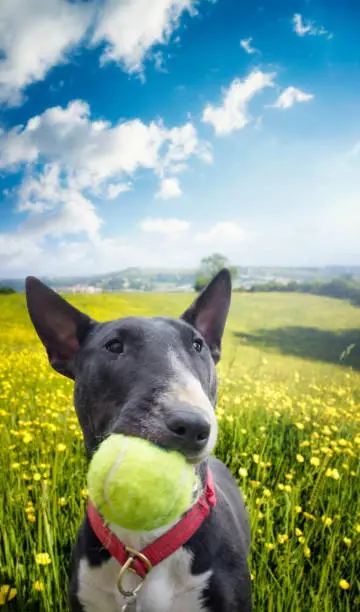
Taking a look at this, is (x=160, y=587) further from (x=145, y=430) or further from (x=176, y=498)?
(x=145, y=430)

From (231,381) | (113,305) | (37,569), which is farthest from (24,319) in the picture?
(37,569)

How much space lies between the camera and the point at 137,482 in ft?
4.04

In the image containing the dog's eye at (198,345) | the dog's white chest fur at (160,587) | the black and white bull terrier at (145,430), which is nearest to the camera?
the black and white bull terrier at (145,430)

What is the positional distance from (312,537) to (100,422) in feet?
6.21

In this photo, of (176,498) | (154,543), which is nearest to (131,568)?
(154,543)

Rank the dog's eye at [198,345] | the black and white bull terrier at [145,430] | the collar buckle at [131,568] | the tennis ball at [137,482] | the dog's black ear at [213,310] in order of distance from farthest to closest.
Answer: the dog's black ear at [213,310] → the dog's eye at [198,345] → the collar buckle at [131,568] → the black and white bull terrier at [145,430] → the tennis ball at [137,482]

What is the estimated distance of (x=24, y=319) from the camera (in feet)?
28.2

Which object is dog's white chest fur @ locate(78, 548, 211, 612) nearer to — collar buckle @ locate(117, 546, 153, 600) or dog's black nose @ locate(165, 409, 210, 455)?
collar buckle @ locate(117, 546, 153, 600)

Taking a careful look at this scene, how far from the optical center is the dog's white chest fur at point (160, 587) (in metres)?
1.71

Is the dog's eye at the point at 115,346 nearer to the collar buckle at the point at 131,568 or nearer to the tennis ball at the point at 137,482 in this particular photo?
the tennis ball at the point at 137,482

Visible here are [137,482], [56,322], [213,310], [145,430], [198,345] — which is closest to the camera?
[137,482]

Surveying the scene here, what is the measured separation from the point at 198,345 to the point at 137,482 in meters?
0.73

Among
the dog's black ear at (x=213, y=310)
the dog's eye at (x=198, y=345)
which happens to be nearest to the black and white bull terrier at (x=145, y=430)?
the dog's eye at (x=198, y=345)

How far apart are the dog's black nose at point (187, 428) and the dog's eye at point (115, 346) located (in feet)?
1.55
